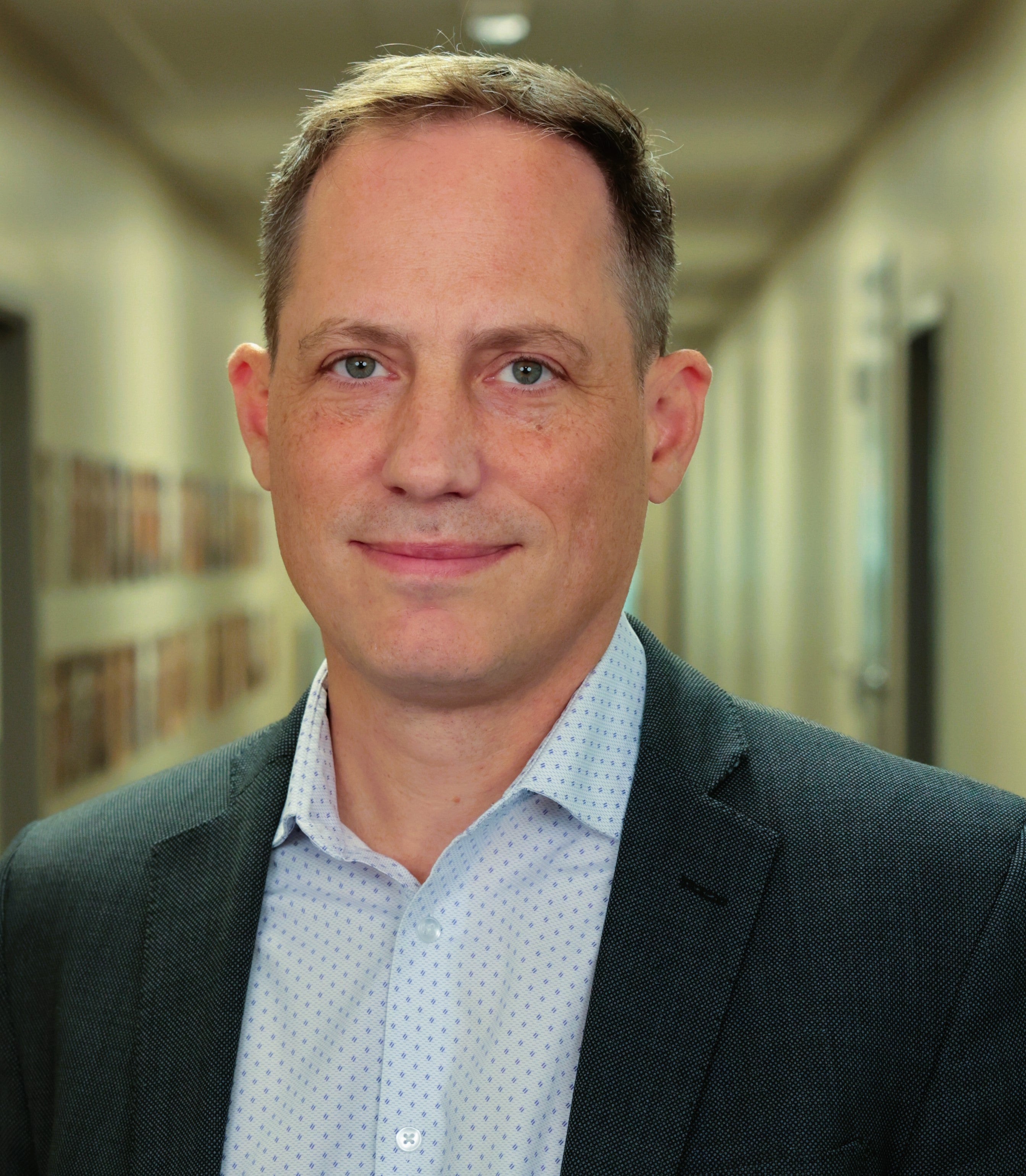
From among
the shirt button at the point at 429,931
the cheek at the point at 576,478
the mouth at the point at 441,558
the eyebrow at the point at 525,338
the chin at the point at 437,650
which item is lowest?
the shirt button at the point at 429,931

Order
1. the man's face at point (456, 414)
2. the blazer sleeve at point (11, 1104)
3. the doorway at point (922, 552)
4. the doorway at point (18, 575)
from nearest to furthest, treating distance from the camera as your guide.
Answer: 1. the man's face at point (456, 414)
2. the blazer sleeve at point (11, 1104)
3. the doorway at point (18, 575)
4. the doorway at point (922, 552)

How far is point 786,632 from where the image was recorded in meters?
7.87

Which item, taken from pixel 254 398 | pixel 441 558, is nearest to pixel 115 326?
pixel 254 398

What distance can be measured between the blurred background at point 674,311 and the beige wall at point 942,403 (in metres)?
0.02

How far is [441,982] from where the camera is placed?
1.13 m

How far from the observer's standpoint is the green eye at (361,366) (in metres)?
1.20

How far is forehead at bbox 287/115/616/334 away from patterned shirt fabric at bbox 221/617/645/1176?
1.25 ft

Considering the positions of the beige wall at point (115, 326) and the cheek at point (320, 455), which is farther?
the beige wall at point (115, 326)

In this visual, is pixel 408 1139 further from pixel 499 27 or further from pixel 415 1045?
pixel 499 27

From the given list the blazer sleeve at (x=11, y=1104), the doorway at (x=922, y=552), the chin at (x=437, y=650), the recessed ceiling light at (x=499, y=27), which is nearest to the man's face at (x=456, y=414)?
the chin at (x=437, y=650)

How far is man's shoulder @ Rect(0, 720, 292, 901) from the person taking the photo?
1.32 meters

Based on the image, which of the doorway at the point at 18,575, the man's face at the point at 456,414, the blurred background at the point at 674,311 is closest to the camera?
the man's face at the point at 456,414

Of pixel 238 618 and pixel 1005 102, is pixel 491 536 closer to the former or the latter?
pixel 1005 102

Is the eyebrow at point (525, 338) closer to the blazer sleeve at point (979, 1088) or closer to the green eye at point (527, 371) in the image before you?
the green eye at point (527, 371)
